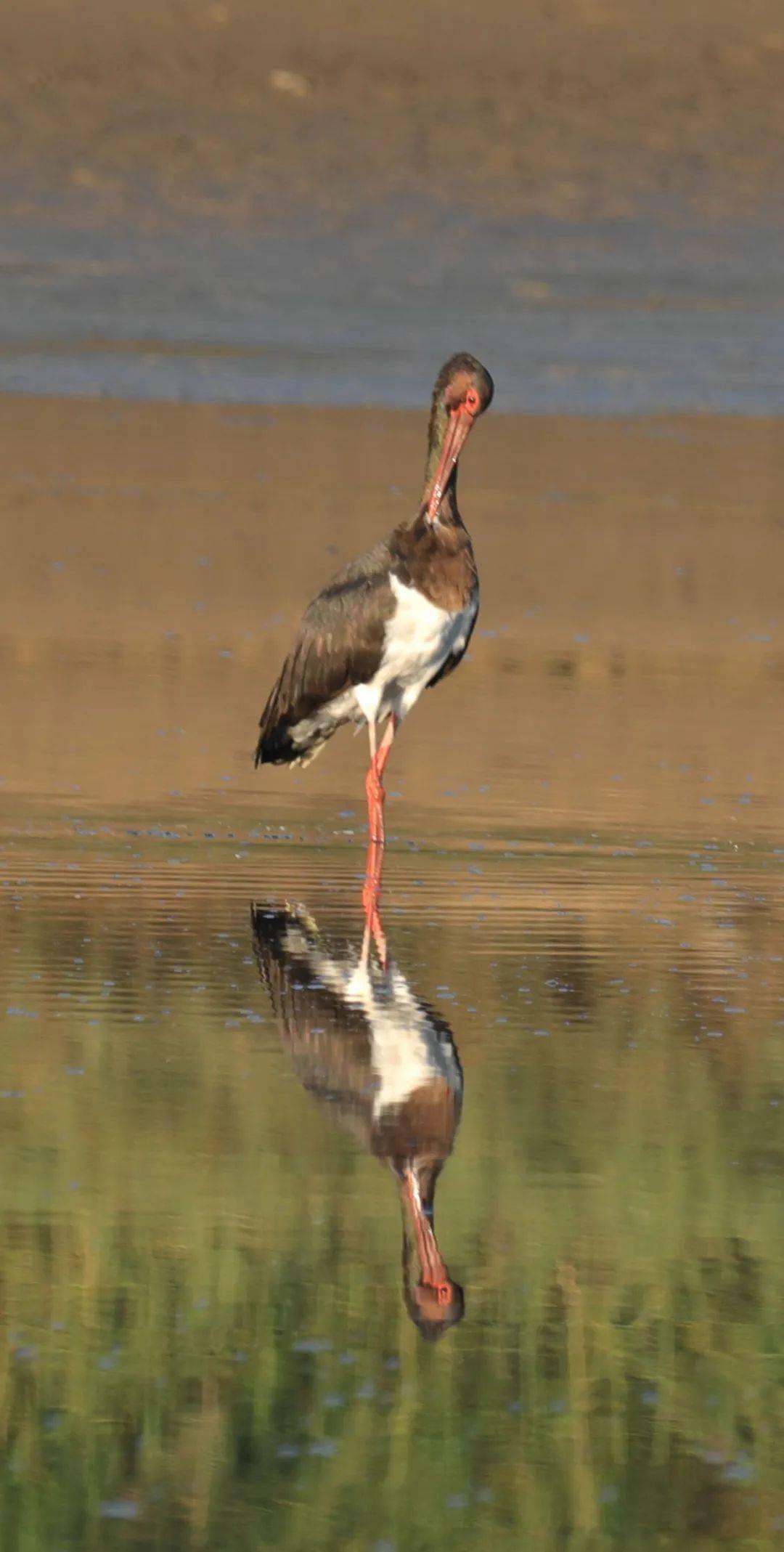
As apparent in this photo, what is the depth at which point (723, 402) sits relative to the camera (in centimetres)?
2425

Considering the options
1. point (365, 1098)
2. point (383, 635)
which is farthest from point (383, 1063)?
point (383, 635)

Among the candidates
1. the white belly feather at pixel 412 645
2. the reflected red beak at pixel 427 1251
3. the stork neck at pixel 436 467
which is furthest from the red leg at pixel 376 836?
the reflected red beak at pixel 427 1251

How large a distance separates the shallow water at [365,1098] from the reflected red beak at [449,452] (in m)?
0.98

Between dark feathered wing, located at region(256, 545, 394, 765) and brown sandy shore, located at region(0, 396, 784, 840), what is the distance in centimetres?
27

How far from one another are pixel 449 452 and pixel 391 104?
74.3 feet

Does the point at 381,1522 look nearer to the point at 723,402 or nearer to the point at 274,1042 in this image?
the point at 274,1042

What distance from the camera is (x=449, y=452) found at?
11156 millimetres

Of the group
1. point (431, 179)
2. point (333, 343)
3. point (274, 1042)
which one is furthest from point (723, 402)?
point (274, 1042)

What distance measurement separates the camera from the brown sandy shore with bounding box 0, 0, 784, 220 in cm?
3103

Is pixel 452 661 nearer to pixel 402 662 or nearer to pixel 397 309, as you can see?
pixel 402 662

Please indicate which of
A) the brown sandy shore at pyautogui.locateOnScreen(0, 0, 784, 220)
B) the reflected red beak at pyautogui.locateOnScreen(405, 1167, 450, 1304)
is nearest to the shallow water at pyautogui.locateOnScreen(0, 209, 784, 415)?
the brown sandy shore at pyautogui.locateOnScreen(0, 0, 784, 220)

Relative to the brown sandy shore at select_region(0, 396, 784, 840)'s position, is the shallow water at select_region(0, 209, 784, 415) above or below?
above

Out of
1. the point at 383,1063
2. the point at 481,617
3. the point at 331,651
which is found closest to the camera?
the point at 383,1063

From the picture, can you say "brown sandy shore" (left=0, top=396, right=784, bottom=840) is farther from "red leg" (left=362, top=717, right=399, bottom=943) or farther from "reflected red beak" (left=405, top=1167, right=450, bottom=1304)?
"reflected red beak" (left=405, top=1167, right=450, bottom=1304)
